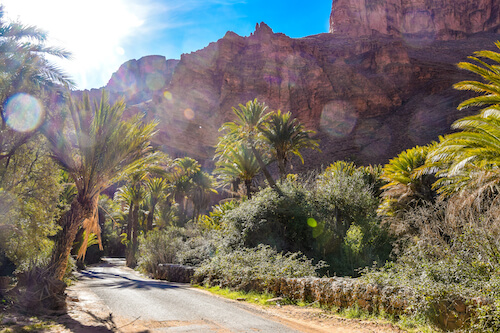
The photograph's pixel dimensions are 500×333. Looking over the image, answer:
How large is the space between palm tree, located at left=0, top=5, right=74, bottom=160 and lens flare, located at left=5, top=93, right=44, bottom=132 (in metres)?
0.12

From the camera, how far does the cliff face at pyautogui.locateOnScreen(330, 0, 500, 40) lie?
104375mm

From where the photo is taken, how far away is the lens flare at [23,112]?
915cm

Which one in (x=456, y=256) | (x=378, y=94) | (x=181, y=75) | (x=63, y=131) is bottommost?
(x=456, y=256)

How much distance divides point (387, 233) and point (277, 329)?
434 inches

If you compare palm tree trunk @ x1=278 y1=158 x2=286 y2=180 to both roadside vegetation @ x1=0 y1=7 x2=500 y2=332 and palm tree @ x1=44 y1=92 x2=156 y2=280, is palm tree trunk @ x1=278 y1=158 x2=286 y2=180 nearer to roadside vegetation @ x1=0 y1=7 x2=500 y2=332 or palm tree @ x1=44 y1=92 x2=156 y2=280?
roadside vegetation @ x1=0 y1=7 x2=500 y2=332

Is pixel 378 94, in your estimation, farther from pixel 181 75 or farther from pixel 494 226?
pixel 494 226

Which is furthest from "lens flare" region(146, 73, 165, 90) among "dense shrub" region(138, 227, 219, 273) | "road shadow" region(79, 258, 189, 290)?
"road shadow" region(79, 258, 189, 290)

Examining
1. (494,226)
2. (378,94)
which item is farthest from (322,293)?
(378,94)

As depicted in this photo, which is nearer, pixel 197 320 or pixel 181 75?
pixel 197 320

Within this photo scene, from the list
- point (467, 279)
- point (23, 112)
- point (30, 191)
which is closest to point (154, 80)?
point (30, 191)

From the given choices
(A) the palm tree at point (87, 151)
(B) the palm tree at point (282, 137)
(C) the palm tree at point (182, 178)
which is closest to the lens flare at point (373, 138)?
(C) the palm tree at point (182, 178)

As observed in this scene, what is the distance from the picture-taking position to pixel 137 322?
6.29 meters

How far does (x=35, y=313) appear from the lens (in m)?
6.69

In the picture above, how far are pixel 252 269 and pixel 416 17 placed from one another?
126670mm
